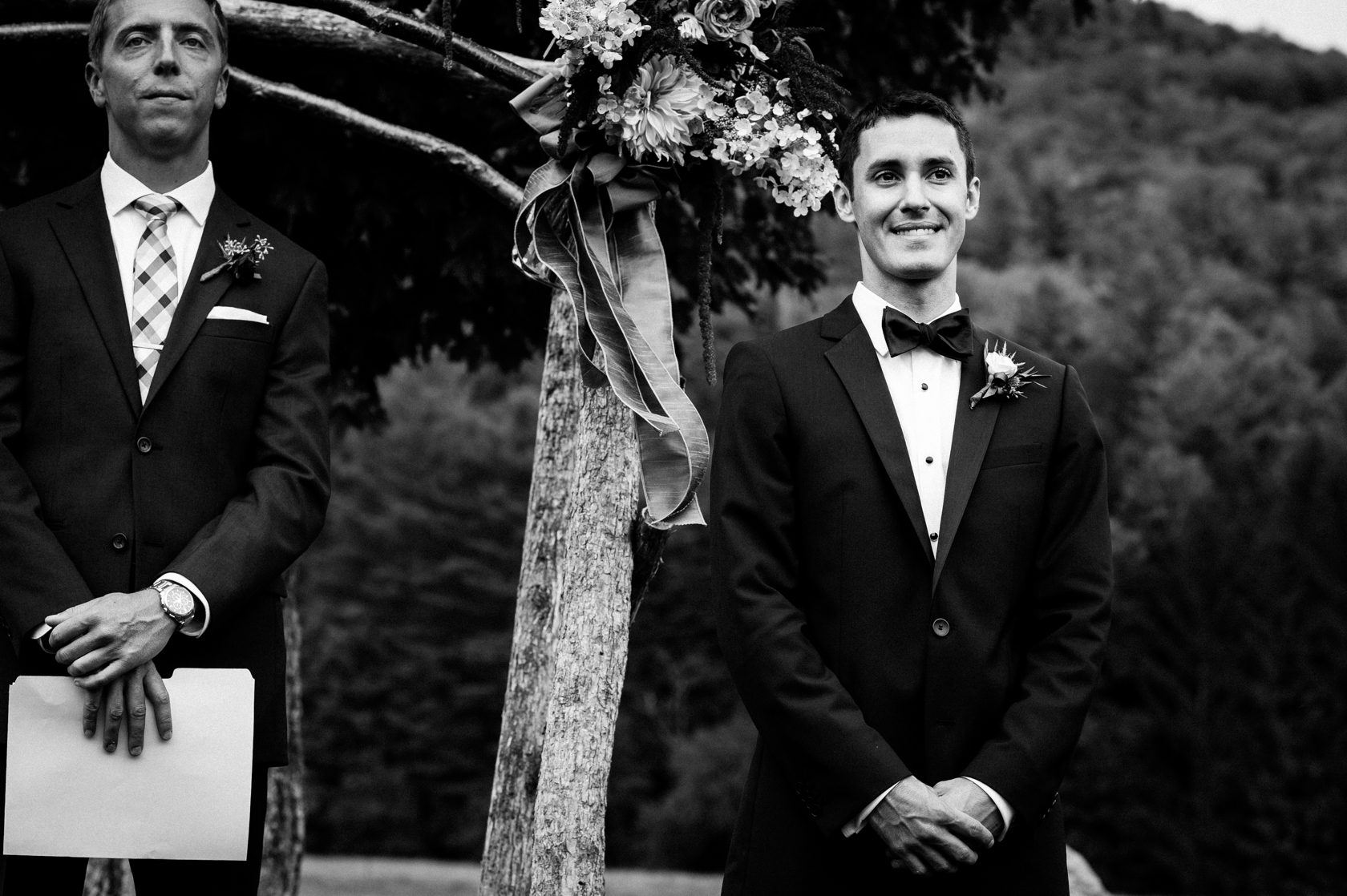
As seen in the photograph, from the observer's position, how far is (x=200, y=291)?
320 cm

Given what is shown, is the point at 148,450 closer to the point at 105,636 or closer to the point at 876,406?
the point at 105,636

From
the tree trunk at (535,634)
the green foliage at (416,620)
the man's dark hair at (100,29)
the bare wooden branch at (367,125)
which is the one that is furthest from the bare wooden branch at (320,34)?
the green foliage at (416,620)

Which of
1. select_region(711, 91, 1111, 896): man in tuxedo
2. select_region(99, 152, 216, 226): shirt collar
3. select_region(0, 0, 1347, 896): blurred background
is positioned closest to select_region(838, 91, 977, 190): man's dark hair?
select_region(711, 91, 1111, 896): man in tuxedo

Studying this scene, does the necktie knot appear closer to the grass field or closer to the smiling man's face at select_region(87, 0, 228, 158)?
the smiling man's face at select_region(87, 0, 228, 158)

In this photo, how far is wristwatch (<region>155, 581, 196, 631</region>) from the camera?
115 inches

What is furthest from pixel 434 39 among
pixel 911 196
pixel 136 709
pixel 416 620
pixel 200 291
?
pixel 416 620

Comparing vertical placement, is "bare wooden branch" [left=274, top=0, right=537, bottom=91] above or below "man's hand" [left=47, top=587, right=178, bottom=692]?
above

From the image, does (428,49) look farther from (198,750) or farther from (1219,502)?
(1219,502)

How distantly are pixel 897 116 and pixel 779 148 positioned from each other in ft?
1.39

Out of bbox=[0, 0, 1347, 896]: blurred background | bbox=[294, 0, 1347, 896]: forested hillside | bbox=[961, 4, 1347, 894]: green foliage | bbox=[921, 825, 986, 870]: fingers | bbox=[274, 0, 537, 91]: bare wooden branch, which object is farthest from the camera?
bbox=[294, 0, 1347, 896]: forested hillside

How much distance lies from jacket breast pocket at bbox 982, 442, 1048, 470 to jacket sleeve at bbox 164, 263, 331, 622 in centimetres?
143

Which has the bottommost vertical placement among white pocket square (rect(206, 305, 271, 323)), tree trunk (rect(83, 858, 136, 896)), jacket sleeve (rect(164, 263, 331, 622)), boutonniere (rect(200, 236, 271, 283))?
tree trunk (rect(83, 858, 136, 896))

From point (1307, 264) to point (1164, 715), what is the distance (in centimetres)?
1883

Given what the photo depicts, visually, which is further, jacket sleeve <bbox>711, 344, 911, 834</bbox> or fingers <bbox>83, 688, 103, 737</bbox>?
fingers <bbox>83, 688, 103, 737</bbox>
